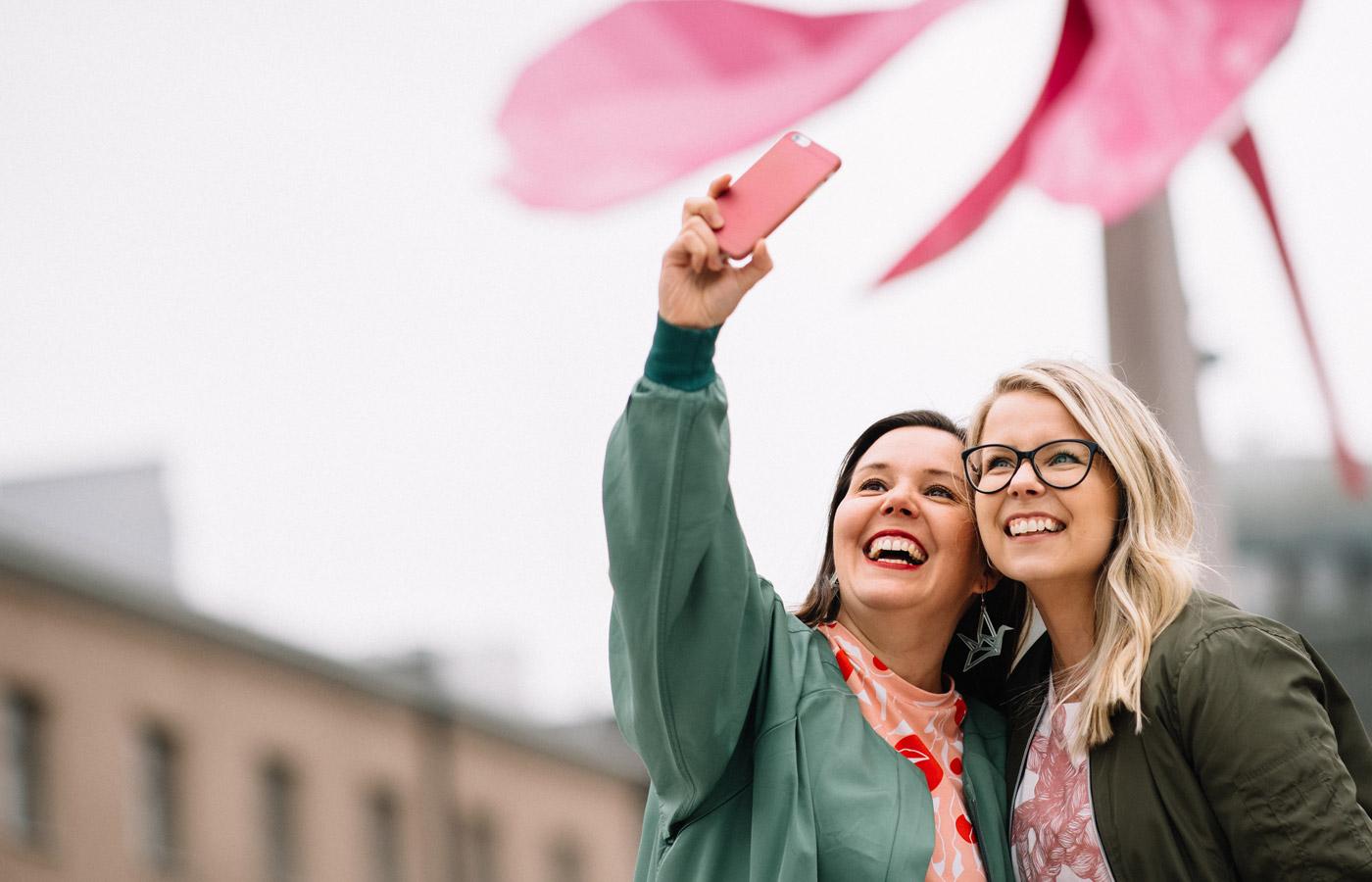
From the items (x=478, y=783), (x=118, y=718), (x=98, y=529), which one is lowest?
(x=478, y=783)

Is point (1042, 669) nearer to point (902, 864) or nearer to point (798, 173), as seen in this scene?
point (902, 864)

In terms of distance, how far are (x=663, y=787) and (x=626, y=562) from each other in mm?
379

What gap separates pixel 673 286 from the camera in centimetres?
244

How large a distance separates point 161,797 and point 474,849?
20.5 ft

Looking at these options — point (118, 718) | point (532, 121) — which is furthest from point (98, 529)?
point (532, 121)

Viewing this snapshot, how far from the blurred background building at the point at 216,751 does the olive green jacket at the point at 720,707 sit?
23198 mm

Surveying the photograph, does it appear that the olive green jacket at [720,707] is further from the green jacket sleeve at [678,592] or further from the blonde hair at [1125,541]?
the blonde hair at [1125,541]

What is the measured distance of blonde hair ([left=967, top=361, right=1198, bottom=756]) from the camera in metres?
2.62

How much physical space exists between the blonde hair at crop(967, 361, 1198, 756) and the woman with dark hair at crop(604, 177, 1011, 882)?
0.18 meters

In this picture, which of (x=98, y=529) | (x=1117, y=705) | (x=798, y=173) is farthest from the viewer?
(x=98, y=529)

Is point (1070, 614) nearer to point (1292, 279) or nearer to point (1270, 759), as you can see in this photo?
point (1270, 759)

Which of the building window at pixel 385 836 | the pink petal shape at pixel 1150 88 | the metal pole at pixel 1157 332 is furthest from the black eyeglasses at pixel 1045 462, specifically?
the building window at pixel 385 836

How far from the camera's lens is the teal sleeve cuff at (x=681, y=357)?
8.00 ft

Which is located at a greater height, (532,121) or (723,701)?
(532,121)
